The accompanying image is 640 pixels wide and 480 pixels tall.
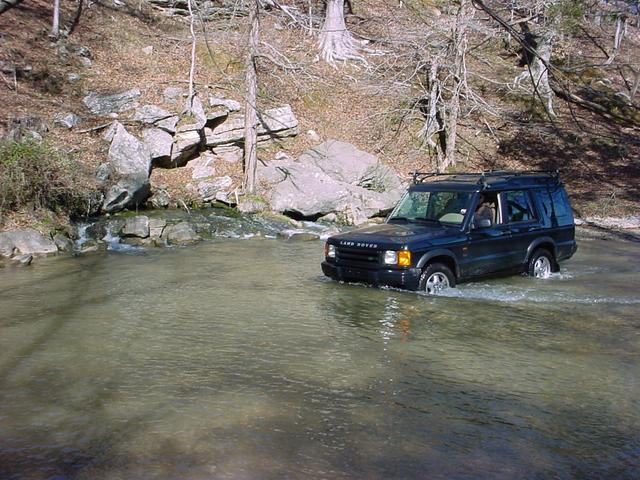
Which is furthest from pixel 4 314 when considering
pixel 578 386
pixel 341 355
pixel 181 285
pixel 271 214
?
pixel 271 214

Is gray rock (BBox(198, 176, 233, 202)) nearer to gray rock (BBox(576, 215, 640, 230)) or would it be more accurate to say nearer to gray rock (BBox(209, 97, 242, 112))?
gray rock (BBox(209, 97, 242, 112))

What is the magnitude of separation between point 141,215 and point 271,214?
4.20 metres

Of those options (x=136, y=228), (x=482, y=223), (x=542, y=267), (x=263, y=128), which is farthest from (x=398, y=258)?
(x=263, y=128)

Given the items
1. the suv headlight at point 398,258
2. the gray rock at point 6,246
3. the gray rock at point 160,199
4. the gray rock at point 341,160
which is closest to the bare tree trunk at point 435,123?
the gray rock at point 341,160

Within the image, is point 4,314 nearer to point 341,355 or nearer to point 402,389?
point 341,355

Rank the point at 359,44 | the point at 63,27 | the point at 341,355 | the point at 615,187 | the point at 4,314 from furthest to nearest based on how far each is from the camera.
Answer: the point at 359,44 → the point at 63,27 → the point at 615,187 → the point at 4,314 → the point at 341,355

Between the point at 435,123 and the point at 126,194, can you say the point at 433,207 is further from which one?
the point at 435,123

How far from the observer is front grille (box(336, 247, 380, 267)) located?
1050 cm

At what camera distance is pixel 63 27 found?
2688 centimetres

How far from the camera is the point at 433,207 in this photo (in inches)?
451

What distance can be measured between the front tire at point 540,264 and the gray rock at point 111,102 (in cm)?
1566

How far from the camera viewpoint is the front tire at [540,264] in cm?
1210

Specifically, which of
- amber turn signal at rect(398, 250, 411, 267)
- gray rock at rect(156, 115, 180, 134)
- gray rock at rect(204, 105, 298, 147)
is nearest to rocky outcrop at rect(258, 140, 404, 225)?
gray rock at rect(204, 105, 298, 147)

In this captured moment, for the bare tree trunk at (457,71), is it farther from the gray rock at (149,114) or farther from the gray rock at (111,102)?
the gray rock at (111,102)
